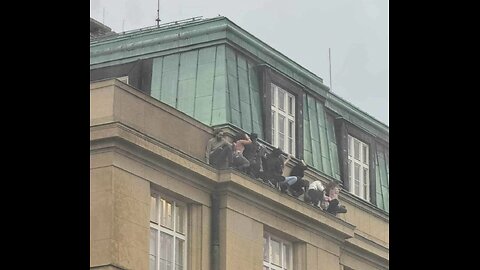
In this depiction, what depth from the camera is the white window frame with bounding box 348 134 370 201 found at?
75.8 feet

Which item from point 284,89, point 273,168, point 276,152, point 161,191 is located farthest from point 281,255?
point 161,191

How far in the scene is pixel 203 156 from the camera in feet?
63.8

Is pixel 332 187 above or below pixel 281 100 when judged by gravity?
below

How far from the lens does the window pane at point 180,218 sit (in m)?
18.9

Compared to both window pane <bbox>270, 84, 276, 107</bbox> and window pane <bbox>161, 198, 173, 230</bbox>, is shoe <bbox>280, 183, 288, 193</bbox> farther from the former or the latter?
window pane <bbox>161, 198, 173, 230</bbox>

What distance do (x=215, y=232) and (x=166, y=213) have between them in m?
0.90

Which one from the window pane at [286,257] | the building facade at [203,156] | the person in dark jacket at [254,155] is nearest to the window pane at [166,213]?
the building facade at [203,156]

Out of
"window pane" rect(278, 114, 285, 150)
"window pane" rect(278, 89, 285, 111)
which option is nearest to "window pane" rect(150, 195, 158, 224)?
"window pane" rect(278, 114, 285, 150)

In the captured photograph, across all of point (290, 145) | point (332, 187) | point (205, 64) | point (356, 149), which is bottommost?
point (332, 187)

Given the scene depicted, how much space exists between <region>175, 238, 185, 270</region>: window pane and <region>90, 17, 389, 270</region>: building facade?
19mm

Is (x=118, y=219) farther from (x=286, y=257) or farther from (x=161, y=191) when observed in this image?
(x=286, y=257)
